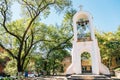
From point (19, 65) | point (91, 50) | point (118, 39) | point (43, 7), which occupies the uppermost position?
point (43, 7)

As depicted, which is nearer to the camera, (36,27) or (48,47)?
(36,27)

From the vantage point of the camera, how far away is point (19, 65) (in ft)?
64.4

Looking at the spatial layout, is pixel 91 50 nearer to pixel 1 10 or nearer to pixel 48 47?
pixel 1 10

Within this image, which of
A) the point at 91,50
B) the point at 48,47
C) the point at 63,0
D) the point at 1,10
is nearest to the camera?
the point at 91,50

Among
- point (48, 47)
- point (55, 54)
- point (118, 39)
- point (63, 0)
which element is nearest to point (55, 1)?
point (63, 0)

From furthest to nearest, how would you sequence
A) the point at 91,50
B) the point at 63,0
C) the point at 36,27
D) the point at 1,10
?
the point at 36,27, the point at 63,0, the point at 1,10, the point at 91,50

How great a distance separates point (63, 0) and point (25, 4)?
4.56m

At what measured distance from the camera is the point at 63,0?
21141mm

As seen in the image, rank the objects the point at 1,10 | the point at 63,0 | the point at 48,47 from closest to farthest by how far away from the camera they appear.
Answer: the point at 1,10 < the point at 63,0 < the point at 48,47

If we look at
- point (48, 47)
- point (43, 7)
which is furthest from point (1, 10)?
point (48, 47)

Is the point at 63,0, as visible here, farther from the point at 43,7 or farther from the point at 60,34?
the point at 60,34

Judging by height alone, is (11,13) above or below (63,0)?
below

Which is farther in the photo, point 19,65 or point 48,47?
point 48,47

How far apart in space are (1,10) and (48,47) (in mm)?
11893
